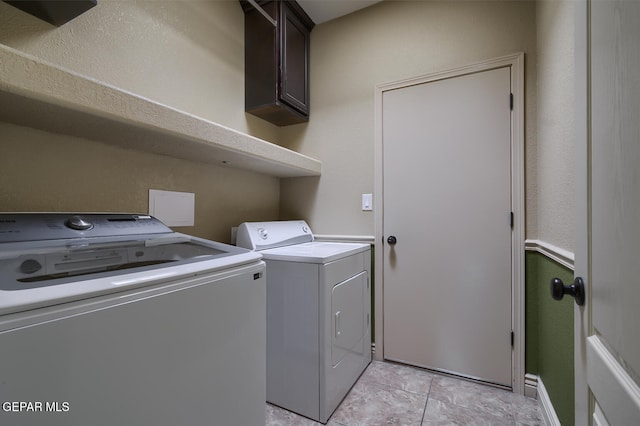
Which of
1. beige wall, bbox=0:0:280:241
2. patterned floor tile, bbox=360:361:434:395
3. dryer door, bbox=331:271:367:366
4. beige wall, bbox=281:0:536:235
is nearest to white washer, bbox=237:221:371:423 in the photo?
dryer door, bbox=331:271:367:366

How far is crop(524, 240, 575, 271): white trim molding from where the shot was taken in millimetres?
1068

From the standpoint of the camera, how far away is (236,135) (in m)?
1.40

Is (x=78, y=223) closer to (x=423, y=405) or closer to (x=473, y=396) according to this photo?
(x=423, y=405)

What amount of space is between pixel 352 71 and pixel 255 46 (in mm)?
781

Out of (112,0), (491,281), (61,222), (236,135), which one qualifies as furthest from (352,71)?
(61,222)

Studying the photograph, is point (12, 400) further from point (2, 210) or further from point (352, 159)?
point (352, 159)

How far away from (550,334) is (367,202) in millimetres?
1291

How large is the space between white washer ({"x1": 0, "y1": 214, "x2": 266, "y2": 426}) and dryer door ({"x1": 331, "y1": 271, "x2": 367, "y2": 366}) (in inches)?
22.7

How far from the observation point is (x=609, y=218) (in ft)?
1.65

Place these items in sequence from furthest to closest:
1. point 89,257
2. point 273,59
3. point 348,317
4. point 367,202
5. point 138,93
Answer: point 367,202 < point 273,59 < point 348,317 < point 138,93 < point 89,257

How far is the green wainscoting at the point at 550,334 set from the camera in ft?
3.59

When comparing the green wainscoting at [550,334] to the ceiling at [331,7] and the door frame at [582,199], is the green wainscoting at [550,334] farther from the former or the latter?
the ceiling at [331,7]

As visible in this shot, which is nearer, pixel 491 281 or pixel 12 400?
pixel 12 400

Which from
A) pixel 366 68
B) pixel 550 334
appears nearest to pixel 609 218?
pixel 550 334
